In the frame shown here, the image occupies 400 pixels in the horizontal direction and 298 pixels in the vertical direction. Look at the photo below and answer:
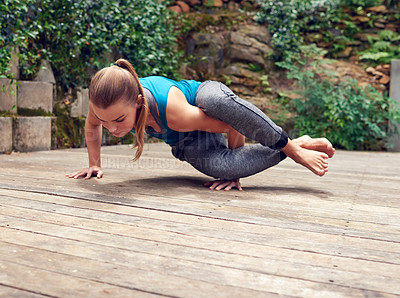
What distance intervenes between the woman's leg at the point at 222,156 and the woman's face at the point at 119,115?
1.48 feet

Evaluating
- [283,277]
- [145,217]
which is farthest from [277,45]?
[283,277]

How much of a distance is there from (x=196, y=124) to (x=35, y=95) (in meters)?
2.21

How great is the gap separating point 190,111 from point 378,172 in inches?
68.0

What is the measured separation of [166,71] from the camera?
4949mm

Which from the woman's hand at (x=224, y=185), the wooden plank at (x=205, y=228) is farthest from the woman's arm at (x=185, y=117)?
the wooden plank at (x=205, y=228)

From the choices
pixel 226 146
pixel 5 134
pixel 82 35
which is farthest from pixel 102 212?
pixel 82 35

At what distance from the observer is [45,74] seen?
360 cm

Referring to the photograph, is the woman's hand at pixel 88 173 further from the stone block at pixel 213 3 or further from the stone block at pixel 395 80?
the stone block at pixel 213 3

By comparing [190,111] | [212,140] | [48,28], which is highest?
[48,28]

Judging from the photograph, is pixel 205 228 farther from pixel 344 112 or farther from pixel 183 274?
pixel 344 112

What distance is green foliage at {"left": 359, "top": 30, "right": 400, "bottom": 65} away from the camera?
5.56 metres

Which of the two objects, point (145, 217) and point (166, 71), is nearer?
point (145, 217)

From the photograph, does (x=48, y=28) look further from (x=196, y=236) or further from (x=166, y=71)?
(x=196, y=236)

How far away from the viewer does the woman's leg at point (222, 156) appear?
6.61 ft
